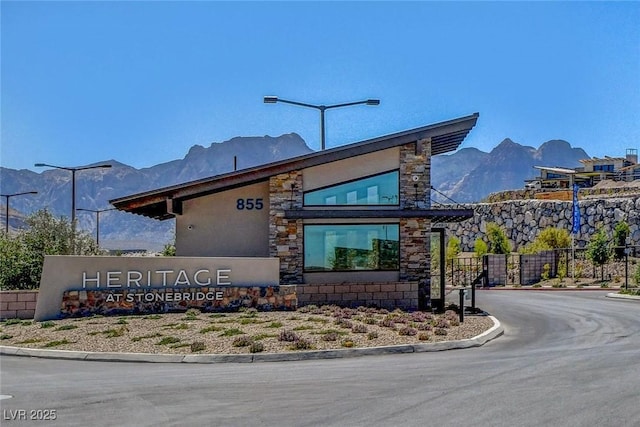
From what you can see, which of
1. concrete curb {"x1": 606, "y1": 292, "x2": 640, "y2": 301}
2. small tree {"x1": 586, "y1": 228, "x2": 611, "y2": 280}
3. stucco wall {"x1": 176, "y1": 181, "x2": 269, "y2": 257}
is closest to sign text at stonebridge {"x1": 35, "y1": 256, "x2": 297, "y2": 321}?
stucco wall {"x1": 176, "y1": 181, "x2": 269, "y2": 257}

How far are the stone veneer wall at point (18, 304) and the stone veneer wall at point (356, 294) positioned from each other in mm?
7419

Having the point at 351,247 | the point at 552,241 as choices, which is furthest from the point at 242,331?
the point at 552,241

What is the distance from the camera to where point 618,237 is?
140ft

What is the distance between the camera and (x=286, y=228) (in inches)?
875

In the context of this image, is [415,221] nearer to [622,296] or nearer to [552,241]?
[622,296]

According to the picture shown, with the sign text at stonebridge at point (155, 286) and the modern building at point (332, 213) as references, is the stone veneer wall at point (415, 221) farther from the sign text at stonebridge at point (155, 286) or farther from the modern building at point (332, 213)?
the sign text at stonebridge at point (155, 286)

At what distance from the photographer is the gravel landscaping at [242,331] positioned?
14.1m

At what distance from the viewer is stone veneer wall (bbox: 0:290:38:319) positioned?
18.9 m

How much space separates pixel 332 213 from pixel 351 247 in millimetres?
1342

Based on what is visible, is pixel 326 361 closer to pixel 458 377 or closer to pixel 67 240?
pixel 458 377

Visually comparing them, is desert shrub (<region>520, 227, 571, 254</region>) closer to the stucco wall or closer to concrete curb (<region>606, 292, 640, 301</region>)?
concrete curb (<region>606, 292, 640, 301</region>)

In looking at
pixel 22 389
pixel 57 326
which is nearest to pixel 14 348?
pixel 57 326

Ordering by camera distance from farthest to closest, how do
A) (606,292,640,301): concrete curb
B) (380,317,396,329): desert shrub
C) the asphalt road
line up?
(606,292,640,301): concrete curb
(380,317,396,329): desert shrub
the asphalt road

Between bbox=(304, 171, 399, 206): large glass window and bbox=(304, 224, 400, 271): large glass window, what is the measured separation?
0.80 metres
